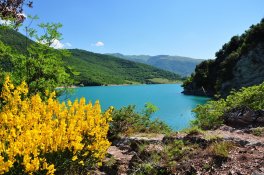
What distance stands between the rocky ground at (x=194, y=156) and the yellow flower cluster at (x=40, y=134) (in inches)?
69.4

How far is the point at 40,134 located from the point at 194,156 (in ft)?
15.4

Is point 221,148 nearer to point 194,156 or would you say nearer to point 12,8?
point 194,156

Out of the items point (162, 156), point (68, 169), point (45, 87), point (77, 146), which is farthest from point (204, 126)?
point (77, 146)

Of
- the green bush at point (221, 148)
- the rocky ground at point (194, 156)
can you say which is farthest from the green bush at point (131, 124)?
the green bush at point (221, 148)

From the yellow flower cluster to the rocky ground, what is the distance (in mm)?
1762

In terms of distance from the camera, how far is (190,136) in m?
11.9

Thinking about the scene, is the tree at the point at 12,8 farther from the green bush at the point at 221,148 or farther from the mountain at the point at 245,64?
the mountain at the point at 245,64

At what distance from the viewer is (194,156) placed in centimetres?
1034

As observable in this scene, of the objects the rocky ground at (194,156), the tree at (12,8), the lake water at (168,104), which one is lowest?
the lake water at (168,104)

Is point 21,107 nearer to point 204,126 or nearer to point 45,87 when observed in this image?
point 45,87

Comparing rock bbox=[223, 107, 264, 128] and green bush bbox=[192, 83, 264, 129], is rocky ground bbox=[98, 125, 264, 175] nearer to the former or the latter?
rock bbox=[223, 107, 264, 128]

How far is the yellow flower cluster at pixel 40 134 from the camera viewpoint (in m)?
6.66

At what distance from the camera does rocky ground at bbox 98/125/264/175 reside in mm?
9539

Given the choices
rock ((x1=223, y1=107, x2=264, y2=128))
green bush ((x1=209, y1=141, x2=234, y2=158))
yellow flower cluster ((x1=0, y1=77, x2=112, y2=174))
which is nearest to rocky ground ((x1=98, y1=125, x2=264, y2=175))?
green bush ((x1=209, y1=141, x2=234, y2=158))
